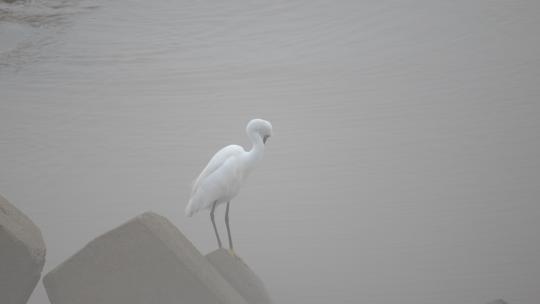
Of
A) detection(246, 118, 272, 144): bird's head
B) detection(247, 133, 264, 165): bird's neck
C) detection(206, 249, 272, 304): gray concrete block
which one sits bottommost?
detection(206, 249, 272, 304): gray concrete block

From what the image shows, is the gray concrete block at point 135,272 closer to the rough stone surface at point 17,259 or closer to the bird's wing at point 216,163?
the rough stone surface at point 17,259

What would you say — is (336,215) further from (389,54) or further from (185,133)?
(389,54)

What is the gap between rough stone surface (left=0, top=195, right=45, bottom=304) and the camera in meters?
3.86

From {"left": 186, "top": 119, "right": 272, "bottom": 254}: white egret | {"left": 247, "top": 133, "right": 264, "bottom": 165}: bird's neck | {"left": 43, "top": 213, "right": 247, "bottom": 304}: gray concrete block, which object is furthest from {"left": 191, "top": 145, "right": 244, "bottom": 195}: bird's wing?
{"left": 43, "top": 213, "right": 247, "bottom": 304}: gray concrete block

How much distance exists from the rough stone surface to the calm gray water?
6.46ft

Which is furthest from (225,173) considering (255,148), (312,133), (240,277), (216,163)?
(312,133)

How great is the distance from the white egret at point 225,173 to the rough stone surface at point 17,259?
142 cm

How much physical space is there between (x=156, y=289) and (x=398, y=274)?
95.4 inches

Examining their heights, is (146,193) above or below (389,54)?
below

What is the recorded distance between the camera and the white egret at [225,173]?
5.18 metres

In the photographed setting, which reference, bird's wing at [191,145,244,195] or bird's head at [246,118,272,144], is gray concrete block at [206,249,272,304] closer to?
bird's wing at [191,145,244,195]

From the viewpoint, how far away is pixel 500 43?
9.84m

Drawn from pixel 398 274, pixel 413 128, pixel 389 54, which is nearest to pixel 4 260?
pixel 398 274

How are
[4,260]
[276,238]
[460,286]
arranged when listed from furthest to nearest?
[276,238], [460,286], [4,260]
